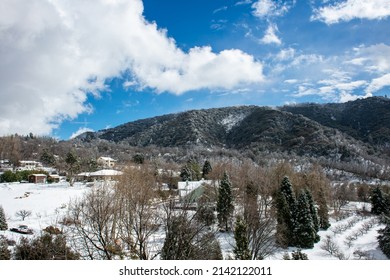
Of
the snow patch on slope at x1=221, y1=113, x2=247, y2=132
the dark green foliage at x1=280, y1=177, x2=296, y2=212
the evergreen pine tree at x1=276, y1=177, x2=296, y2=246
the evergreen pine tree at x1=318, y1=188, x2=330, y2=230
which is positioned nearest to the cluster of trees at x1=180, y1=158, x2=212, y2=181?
the evergreen pine tree at x1=318, y1=188, x2=330, y2=230

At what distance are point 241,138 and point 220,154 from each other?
71.6 ft

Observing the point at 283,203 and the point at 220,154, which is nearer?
the point at 283,203

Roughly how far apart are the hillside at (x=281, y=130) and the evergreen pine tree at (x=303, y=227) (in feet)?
110

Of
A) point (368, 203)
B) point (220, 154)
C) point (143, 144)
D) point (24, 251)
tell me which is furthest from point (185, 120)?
point (24, 251)

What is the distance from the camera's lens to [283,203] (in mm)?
13281

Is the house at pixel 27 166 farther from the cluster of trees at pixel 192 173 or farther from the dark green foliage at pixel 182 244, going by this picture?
the dark green foliage at pixel 182 244

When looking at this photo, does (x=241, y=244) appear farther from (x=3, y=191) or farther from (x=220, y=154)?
(x=220, y=154)

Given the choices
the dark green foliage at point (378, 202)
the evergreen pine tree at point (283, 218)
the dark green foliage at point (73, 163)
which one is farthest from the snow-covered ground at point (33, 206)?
the dark green foliage at point (378, 202)

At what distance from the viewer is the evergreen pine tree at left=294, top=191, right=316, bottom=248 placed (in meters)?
12.1

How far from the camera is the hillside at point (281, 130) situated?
2053 inches

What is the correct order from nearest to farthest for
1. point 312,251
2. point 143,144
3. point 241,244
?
point 241,244 → point 312,251 → point 143,144
